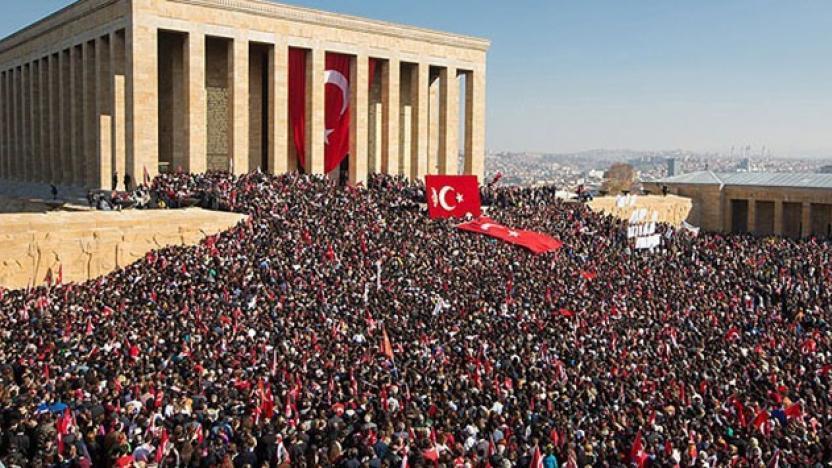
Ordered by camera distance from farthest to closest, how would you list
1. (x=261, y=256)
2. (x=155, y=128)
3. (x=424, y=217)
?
1. (x=155, y=128)
2. (x=424, y=217)
3. (x=261, y=256)

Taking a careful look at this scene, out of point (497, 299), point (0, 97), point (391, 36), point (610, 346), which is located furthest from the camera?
point (0, 97)

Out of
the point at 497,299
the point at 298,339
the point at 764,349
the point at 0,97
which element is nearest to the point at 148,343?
the point at 298,339

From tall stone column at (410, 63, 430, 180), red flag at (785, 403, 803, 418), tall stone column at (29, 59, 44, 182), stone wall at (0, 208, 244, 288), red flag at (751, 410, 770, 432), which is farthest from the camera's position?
tall stone column at (29, 59, 44, 182)

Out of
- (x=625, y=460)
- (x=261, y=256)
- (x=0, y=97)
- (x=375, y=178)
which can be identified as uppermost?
(x=0, y=97)

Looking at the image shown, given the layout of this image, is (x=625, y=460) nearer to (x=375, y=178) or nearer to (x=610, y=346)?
(x=610, y=346)

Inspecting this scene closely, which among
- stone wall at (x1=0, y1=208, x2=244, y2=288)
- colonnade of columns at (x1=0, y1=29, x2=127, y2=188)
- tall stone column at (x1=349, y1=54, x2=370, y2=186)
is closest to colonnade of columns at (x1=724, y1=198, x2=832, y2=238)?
tall stone column at (x1=349, y1=54, x2=370, y2=186)

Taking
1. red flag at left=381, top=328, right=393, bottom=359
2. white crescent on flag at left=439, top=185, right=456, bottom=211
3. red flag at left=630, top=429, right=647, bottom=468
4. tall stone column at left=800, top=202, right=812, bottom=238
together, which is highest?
white crescent on flag at left=439, top=185, right=456, bottom=211

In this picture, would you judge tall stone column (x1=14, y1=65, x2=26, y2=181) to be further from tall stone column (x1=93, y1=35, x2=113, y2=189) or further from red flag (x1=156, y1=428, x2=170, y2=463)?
red flag (x1=156, y1=428, x2=170, y2=463)

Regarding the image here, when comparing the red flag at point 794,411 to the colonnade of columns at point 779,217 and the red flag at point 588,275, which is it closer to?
the red flag at point 588,275
